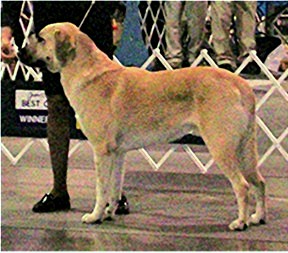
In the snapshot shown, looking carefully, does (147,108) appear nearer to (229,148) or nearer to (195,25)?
(229,148)

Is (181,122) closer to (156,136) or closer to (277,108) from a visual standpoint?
(156,136)

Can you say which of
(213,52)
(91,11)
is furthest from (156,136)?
(213,52)

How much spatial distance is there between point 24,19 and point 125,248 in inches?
145

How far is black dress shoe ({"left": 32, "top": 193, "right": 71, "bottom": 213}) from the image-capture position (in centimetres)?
354

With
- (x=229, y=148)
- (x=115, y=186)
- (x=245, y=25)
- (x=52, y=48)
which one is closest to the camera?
(x=229, y=148)

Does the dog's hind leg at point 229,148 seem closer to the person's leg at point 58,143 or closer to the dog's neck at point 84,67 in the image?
the dog's neck at point 84,67

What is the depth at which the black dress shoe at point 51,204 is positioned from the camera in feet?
11.6

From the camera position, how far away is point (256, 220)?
3.30 meters

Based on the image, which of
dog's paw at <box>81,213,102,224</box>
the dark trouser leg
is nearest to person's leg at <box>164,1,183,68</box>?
the dark trouser leg

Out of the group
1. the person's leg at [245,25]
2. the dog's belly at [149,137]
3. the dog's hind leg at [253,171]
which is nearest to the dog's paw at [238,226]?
the dog's hind leg at [253,171]

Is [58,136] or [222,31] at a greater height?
[222,31]

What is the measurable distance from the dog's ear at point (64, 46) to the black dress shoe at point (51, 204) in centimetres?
70

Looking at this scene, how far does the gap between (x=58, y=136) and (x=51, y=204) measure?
335mm

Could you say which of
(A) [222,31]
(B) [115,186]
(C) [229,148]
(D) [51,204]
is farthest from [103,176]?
(A) [222,31]
